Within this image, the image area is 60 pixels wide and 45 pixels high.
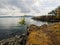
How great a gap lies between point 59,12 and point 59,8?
372 cm

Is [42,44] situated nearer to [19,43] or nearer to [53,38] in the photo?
[53,38]

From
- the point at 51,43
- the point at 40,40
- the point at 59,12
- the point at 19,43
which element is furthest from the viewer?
the point at 59,12

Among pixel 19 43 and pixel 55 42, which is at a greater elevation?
pixel 55 42

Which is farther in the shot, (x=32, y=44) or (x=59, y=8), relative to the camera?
(x=59, y=8)

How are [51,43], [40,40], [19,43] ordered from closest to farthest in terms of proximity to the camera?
[51,43] → [40,40] → [19,43]

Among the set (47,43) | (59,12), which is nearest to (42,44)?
(47,43)

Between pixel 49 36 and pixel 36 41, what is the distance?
1.02 metres

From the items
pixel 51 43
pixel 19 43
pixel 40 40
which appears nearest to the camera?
pixel 51 43

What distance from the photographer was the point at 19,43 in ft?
58.6

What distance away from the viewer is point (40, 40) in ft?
36.8

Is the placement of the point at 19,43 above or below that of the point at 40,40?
below

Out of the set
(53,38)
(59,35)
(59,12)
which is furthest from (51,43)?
(59,12)

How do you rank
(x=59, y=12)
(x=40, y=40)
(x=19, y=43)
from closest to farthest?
(x=40, y=40)
(x=19, y=43)
(x=59, y=12)

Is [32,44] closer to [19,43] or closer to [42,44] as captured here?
[42,44]
